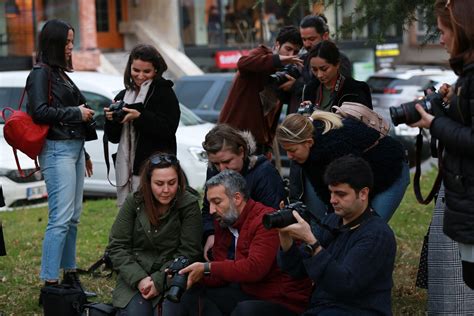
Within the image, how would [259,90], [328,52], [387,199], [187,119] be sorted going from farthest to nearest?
1. [187,119]
2. [259,90]
3. [328,52]
4. [387,199]

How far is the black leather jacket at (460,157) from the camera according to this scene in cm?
404

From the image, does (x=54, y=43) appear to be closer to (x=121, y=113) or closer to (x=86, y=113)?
(x=86, y=113)

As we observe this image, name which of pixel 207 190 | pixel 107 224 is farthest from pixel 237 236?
pixel 107 224

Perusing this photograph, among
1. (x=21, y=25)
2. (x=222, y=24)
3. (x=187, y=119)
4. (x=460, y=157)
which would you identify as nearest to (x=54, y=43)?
(x=460, y=157)

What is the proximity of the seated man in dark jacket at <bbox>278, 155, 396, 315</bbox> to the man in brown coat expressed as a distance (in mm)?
2141

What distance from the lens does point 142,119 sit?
6.64 metres

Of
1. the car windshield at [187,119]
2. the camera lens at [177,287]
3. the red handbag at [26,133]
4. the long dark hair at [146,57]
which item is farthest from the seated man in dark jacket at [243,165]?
the car windshield at [187,119]

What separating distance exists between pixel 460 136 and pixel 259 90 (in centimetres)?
349

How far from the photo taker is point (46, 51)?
6.68 meters

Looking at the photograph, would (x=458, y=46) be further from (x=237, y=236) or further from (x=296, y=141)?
(x=237, y=236)

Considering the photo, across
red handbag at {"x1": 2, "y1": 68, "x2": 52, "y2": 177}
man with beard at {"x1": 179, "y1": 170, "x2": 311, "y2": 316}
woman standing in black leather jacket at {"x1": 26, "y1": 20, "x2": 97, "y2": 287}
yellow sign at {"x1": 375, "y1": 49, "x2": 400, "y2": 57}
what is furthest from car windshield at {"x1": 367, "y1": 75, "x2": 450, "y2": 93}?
man with beard at {"x1": 179, "y1": 170, "x2": 311, "y2": 316}

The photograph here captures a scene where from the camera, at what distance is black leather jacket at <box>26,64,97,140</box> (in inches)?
259

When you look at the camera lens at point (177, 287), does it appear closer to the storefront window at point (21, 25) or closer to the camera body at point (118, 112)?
the camera body at point (118, 112)

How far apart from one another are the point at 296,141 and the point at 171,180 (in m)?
0.91
